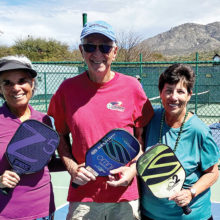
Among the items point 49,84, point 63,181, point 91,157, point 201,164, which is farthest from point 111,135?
point 49,84

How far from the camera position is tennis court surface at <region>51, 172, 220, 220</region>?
443cm

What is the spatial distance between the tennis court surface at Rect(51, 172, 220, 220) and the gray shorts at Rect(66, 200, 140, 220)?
2046 mm

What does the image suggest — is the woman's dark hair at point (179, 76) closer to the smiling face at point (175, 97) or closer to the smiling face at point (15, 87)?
the smiling face at point (175, 97)

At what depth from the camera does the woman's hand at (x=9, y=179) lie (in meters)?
2.14

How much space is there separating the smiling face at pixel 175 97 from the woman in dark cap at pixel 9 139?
106 cm

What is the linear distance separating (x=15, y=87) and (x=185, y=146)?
135 cm

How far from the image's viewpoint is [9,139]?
2285 mm

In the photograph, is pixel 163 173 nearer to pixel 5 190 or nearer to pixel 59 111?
pixel 59 111

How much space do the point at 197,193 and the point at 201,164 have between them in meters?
0.22

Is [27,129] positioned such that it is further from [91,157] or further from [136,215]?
[136,215]

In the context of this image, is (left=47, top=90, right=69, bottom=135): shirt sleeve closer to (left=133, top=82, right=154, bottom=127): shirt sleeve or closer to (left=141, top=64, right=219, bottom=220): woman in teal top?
(left=133, top=82, right=154, bottom=127): shirt sleeve

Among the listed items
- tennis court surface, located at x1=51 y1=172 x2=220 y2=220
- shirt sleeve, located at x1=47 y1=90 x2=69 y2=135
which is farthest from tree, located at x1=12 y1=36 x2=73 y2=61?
shirt sleeve, located at x1=47 y1=90 x2=69 y2=135

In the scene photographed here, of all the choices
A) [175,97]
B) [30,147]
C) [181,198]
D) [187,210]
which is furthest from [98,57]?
[187,210]

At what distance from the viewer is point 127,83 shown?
2463mm
